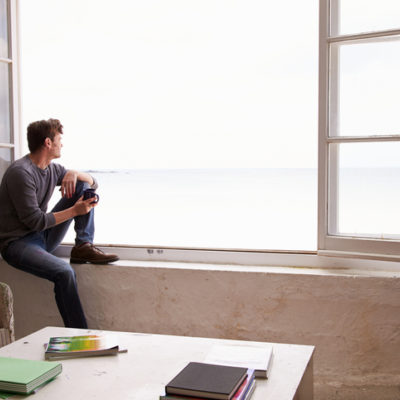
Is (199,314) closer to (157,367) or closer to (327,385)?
(327,385)

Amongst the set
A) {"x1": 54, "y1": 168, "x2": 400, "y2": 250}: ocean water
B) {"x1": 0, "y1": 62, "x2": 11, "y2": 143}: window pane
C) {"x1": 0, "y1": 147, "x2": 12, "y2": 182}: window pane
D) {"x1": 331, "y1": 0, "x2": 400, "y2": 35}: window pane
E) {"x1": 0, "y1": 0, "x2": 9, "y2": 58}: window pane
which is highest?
{"x1": 0, "y1": 0, "x2": 9, "y2": 58}: window pane

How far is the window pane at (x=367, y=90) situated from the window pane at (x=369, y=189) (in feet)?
0.28

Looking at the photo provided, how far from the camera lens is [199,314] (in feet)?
9.15

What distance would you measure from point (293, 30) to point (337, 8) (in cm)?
2166

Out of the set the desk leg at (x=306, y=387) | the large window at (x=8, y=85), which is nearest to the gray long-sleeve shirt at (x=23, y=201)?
the large window at (x=8, y=85)

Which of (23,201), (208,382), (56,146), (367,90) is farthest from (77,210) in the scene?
(208,382)

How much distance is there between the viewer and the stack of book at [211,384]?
1.25m

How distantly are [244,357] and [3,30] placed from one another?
266 cm

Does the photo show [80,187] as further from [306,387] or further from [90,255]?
[306,387]

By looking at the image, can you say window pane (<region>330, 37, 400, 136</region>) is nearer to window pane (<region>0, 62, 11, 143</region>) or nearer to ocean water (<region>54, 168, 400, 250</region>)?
window pane (<region>0, 62, 11, 143</region>)

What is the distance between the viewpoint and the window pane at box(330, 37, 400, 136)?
237cm

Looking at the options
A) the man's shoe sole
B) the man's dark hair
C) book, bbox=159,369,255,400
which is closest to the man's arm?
the man's shoe sole

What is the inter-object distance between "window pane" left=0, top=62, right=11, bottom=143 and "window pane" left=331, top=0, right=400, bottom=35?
2057 millimetres

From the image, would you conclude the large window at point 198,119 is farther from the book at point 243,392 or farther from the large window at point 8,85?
the book at point 243,392
